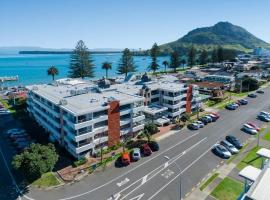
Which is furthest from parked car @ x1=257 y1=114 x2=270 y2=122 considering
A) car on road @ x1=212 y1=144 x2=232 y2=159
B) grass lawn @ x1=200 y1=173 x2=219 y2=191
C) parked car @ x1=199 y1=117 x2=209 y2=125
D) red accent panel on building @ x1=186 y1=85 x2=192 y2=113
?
grass lawn @ x1=200 y1=173 x2=219 y2=191

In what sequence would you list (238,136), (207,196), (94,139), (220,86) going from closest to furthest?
(207,196), (94,139), (238,136), (220,86)

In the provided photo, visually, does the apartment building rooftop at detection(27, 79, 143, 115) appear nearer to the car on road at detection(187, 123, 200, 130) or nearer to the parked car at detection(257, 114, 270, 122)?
the car on road at detection(187, 123, 200, 130)

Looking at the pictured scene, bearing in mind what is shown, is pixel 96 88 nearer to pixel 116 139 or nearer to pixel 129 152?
pixel 116 139

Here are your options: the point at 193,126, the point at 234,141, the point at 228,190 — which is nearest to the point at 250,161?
the point at 234,141

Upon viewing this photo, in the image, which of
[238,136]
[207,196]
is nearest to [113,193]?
[207,196]

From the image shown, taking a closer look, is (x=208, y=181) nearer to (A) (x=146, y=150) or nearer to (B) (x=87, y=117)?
(A) (x=146, y=150)

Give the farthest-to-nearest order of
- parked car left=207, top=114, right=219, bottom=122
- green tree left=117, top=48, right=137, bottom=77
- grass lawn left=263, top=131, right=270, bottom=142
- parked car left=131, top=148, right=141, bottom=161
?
green tree left=117, top=48, right=137, bottom=77
parked car left=207, top=114, right=219, bottom=122
grass lawn left=263, top=131, right=270, bottom=142
parked car left=131, top=148, right=141, bottom=161
